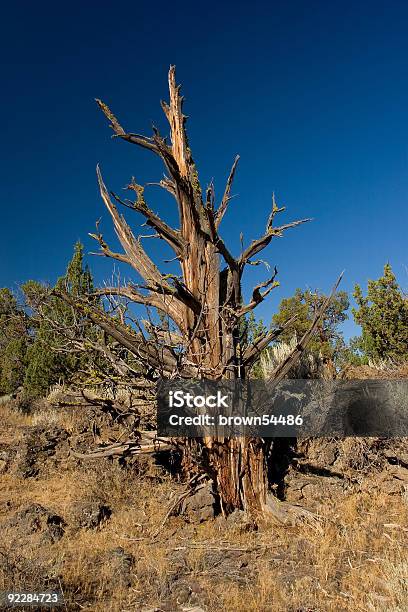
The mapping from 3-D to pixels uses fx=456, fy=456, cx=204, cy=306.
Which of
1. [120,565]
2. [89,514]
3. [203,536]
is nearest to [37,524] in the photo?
[89,514]

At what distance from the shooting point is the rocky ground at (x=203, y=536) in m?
4.80

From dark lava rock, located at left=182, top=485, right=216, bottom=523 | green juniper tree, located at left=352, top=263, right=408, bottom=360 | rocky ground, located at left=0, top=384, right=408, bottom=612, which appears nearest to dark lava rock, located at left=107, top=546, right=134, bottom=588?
rocky ground, located at left=0, top=384, right=408, bottom=612

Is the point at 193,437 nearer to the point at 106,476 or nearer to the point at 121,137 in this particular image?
the point at 106,476

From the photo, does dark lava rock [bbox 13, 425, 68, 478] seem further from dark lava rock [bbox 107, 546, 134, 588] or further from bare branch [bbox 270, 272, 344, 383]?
bare branch [bbox 270, 272, 344, 383]

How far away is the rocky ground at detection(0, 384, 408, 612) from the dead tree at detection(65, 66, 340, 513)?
0.72 metres

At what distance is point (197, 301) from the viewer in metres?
7.87

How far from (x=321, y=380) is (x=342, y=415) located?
1.24 meters

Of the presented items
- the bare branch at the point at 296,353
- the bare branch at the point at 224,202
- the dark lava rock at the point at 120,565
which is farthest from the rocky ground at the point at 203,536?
the bare branch at the point at 224,202

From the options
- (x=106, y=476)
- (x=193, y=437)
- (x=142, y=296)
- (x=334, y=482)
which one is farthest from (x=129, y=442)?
(x=334, y=482)

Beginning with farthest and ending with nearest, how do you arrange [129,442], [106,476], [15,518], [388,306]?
[388,306], [106,476], [129,442], [15,518]

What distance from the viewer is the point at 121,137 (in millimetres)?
8562

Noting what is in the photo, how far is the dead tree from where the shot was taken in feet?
24.2

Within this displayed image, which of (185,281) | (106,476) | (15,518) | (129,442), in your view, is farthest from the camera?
(106,476)

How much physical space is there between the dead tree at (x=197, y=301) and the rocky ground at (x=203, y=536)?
2.35 ft
